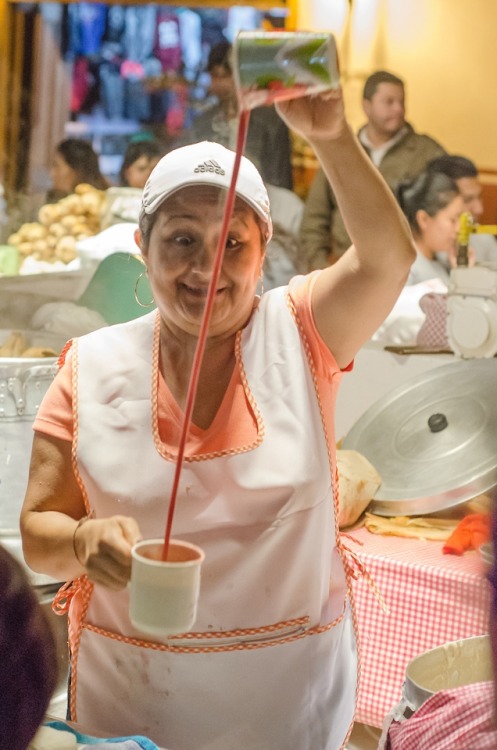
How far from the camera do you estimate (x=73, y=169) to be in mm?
4152

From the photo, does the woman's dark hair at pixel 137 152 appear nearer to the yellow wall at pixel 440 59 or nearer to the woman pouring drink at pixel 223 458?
the yellow wall at pixel 440 59

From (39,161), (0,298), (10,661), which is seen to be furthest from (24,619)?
(39,161)

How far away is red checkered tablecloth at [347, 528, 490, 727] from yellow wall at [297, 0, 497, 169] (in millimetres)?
1975

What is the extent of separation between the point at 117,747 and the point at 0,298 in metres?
1.41

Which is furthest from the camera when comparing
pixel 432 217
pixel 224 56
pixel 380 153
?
pixel 380 153

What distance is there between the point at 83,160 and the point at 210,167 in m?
3.41

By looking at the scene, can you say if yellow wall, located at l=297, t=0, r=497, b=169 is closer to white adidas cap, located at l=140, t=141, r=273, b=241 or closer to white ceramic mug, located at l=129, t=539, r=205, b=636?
white adidas cap, located at l=140, t=141, r=273, b=241

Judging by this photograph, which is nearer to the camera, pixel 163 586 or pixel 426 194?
pixel 163 586

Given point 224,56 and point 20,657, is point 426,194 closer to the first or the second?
point 224,56

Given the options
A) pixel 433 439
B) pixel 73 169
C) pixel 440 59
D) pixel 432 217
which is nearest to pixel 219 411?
pixel 433 439

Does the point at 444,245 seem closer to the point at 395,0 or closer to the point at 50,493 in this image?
the point at 395,0

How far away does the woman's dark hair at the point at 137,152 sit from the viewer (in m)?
3.77

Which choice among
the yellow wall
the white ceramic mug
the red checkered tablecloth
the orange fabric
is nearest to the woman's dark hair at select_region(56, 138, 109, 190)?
the yellow wall

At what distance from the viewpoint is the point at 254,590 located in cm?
102
